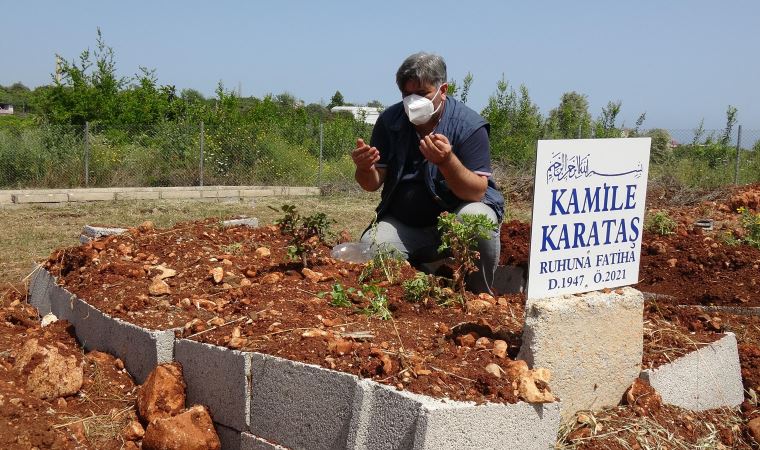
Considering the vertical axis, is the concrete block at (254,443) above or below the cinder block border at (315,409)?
below

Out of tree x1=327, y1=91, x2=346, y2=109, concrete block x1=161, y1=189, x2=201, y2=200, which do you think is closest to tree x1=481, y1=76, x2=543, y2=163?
concrete block x1=161, y1=189, x2=201, y2=200

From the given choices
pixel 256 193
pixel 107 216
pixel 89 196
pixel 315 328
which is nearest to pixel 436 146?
pixel 315 328

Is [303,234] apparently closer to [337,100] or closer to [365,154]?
[365,154]

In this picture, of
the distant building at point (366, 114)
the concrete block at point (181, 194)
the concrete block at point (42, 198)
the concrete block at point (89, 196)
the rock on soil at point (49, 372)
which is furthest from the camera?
the distant building at point (366, 114)

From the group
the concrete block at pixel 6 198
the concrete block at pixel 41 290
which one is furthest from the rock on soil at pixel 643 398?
the concrete block at pixel 6 198

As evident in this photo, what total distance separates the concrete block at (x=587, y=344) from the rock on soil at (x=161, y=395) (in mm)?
1420

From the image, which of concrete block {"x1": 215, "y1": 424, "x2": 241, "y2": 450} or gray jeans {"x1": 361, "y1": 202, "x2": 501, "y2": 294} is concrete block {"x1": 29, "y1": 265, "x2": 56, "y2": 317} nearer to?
gray jeans {"x1": 361, "y1": 202, "x2": 501, "y2": 294}

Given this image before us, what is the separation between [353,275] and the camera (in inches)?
177

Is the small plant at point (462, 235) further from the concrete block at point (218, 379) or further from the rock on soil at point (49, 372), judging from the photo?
the rock on soil at point (49, 372)

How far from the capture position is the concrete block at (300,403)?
2.90 m

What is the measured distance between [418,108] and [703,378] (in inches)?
81.4

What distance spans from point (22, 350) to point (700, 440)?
293 cm

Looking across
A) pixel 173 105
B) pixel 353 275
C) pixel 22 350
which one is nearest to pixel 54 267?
pixel 22 350

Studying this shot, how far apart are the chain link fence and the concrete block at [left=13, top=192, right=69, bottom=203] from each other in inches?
92.1
